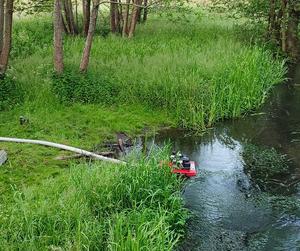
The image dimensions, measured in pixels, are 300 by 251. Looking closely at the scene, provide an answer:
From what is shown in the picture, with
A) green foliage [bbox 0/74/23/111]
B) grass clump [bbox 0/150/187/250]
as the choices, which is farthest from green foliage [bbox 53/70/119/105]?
grass clump [bbox 0/150/187/250]

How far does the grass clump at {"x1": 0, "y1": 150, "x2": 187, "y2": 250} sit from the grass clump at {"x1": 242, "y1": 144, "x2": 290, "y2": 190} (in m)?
1.99

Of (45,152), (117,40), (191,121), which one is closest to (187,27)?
(117,40)

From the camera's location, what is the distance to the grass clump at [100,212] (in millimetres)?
5922

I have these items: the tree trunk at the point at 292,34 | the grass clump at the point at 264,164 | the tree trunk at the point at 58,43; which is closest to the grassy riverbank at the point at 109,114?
the tree trunk at the point at 58,43

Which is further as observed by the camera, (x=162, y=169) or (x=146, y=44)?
(x=146, y=44)

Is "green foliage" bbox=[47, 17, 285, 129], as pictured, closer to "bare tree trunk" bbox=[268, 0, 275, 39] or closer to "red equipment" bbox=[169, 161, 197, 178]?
"red equipment" bbox=[169, 161, 197, 178]

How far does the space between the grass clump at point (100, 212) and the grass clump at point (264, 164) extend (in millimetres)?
1990

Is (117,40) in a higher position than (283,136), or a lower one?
higher

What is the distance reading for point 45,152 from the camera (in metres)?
9.49

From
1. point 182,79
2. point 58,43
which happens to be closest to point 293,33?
point 182,79

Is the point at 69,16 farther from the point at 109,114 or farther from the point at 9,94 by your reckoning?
the point at 109,114

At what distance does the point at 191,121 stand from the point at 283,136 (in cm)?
233

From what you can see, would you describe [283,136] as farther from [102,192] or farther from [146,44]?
[146,44]

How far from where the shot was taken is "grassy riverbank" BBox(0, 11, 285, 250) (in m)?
6.25
